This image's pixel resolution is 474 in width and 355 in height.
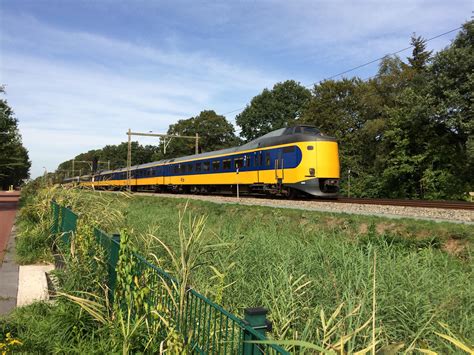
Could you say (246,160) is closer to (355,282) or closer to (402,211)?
(402,211)

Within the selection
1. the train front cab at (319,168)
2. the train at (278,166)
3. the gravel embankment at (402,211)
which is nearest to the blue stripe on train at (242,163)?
the train at (278,166)

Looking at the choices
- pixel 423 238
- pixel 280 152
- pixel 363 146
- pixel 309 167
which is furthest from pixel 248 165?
pixel 363 146

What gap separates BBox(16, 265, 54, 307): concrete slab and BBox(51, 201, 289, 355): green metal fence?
1.74m

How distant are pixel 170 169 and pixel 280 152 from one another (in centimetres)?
1621

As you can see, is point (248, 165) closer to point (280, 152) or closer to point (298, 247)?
point (280, 152)

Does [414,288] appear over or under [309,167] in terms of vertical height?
under

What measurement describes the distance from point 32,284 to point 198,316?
180 inches

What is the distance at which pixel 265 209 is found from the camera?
13.3 meters

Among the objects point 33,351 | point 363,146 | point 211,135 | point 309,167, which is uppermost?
point 211,135

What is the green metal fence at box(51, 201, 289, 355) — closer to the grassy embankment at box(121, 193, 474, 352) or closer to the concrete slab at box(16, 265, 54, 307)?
the grassy embankment at box(121, 193, 474, 352)

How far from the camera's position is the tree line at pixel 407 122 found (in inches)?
987

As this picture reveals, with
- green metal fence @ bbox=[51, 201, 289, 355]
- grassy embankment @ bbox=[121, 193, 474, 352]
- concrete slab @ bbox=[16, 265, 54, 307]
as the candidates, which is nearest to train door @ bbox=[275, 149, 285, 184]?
grassy embankment @ bbox=[121, 193, 474, 352]

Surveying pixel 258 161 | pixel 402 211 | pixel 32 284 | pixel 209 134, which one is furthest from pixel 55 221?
pixel 209 134

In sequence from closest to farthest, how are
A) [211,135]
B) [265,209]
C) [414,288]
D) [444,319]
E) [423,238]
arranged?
[444,319] < [414,288] < [423,238] < [265,209] < [211,135]
